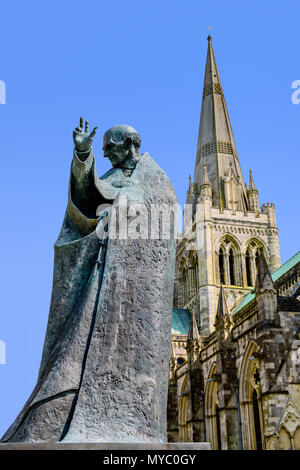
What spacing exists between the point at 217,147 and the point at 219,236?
522 inches

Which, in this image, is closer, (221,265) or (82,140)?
(82,140)

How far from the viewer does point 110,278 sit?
405 cm

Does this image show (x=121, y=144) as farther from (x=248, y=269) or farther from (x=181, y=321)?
(x=248, y=269)

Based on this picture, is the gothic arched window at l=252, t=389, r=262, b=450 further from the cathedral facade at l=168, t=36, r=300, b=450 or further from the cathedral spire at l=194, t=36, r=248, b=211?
the cathedral spire at l=194, t=36, r=248, b=211

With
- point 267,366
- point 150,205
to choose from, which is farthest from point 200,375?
point 150,205

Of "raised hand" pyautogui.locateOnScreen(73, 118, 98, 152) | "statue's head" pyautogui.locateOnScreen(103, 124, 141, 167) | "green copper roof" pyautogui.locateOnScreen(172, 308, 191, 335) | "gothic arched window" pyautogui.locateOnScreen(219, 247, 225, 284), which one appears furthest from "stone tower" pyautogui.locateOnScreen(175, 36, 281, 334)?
"raised hand" pyautogui.locateOnScreen(73, 118, 98, 152)

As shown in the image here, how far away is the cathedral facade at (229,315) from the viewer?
79.5 feet

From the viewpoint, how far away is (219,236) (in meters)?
54.5

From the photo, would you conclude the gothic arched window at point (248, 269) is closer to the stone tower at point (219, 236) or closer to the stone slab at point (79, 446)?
the stone tower at point (219, 236)

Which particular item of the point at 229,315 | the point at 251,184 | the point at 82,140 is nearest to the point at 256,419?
the point at 229,315

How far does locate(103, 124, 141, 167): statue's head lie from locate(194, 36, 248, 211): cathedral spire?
52341 mm

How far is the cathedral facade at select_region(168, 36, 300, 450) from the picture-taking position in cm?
2423

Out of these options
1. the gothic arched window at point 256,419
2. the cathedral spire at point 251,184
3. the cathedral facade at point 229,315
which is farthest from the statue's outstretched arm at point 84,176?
the cathedral spire at point 251,184
